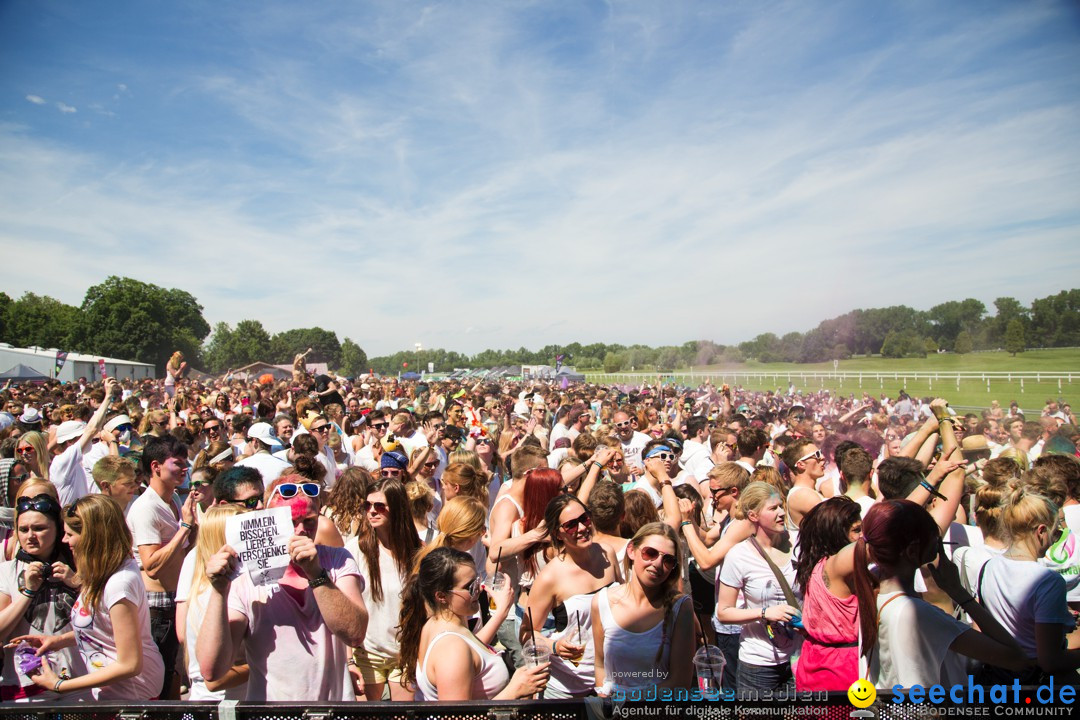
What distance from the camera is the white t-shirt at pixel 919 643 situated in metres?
2.49

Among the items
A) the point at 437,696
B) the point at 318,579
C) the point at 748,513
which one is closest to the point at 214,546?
the point at 318,579

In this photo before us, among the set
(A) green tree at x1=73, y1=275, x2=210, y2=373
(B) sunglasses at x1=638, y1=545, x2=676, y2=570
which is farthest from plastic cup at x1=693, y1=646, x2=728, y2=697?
(A) green tree at x1=73, y1=275, x2=210, y2=373

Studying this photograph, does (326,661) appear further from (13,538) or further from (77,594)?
(13,538)

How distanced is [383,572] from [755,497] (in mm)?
2391

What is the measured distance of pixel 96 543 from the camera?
3.03 meters

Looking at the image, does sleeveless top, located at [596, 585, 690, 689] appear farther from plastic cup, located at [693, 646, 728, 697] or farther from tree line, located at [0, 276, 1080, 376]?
tree line, located at [0, 276, 1080, 376]

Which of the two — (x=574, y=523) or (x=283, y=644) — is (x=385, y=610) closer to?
(x=283, y=644)

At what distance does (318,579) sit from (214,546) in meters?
0.66

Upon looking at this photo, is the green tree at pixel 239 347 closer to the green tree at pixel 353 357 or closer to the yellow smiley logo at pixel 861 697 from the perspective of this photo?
the green tree at pixel 353 357

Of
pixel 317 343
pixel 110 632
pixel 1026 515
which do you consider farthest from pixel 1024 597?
pixel 317 343

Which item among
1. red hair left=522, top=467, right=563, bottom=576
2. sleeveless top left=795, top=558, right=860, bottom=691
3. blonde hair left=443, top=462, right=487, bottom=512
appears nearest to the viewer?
sleeveless top left=795, top=558, right=860, bottom=691

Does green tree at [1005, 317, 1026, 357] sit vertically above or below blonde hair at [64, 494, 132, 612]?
above

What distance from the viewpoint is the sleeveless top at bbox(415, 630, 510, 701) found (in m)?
2.53

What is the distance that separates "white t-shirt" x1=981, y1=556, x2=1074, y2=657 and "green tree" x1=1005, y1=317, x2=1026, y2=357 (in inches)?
698
